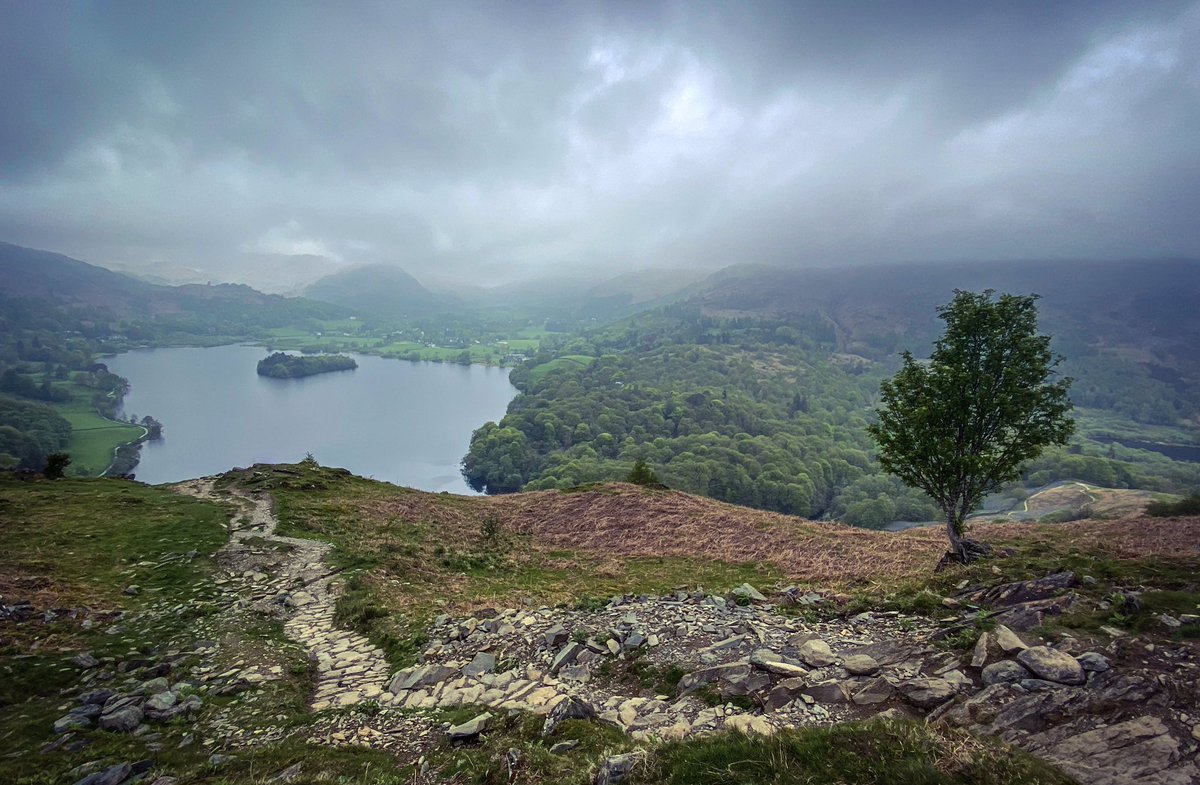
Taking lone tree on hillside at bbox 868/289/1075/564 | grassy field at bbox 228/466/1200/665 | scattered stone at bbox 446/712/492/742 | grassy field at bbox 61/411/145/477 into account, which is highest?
lone tree on hillside at bbox 868/289/1075/564

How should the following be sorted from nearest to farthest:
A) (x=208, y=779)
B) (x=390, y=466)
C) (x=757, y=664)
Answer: (x=208, y=779)
(x=757, y=664)
(x=390, y=466)

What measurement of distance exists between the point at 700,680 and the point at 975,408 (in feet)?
50.4

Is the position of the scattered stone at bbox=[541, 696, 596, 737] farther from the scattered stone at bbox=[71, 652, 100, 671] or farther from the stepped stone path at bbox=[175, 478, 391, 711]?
the scattered stone at bbox=[71, 652, 100, 671]

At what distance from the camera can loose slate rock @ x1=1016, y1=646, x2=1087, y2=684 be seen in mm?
7602

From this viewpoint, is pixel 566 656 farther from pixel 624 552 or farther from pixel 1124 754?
pixel 624 552

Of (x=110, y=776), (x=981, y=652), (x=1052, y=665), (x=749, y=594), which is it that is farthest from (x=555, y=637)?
(x=1052, y=665)

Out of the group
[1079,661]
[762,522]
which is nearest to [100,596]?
[1079,661]

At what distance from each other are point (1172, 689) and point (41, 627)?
24549 millimetres

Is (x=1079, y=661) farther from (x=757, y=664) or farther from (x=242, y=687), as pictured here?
(x=242, y=687)

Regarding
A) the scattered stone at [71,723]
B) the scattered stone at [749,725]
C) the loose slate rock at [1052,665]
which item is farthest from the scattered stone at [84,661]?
the loose slate rock at [1052,665]

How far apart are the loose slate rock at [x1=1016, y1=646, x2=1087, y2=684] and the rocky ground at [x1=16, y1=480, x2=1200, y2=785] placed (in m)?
0.03

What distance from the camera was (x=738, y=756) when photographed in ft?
20.9

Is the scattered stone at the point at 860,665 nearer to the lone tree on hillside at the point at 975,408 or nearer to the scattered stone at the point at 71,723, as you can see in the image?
the lone tree on hillside at the point at 975,408

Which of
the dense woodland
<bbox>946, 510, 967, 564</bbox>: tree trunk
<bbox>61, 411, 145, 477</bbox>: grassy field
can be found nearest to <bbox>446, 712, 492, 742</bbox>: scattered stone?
<bbox>946, 510, 967, 564</bbox>: tree trunk
